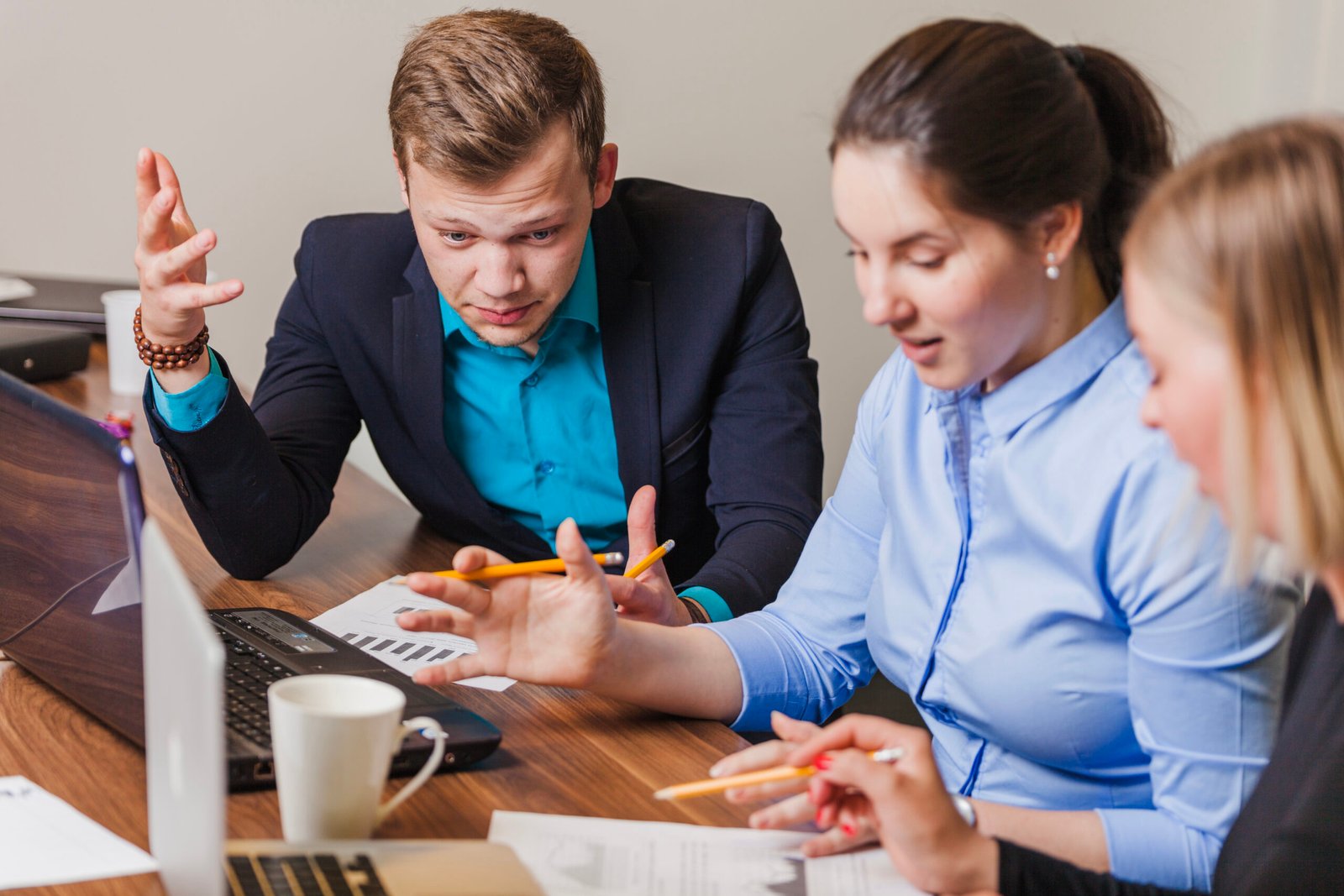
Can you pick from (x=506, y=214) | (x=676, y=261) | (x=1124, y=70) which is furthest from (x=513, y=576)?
(x=676, y=261)

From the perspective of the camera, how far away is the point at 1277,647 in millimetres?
915

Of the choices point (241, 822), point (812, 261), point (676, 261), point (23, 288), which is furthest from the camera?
point (812, 261)

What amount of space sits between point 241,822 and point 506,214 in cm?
74

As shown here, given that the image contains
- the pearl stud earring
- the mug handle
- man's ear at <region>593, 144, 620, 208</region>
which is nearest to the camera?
the mug handle

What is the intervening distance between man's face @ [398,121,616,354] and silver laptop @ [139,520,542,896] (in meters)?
0.67

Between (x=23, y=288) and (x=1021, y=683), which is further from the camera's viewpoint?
(x=23, y=288)

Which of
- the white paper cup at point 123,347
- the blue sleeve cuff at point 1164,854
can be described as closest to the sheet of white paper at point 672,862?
the blue sleeve cuff at point 1164,854

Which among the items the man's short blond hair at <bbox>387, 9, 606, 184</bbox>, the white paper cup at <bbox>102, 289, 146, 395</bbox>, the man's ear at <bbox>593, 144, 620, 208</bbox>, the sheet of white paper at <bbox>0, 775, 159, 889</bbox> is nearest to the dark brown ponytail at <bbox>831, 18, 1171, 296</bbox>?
the man's short blond hair at <bbox>387, 9, 606, 184</bbox>

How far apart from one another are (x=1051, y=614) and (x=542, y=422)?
2.67ft

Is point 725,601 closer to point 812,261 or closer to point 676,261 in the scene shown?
point 676,261

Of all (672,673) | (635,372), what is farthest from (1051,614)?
(635,372)

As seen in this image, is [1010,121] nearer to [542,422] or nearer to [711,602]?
[711,602]

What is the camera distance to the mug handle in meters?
0.89

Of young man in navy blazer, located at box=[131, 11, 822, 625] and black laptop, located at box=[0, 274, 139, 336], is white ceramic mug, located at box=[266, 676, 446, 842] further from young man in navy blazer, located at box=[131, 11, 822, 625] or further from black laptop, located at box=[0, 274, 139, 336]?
black laptop, located at box=[0, 274, 139, 336]
